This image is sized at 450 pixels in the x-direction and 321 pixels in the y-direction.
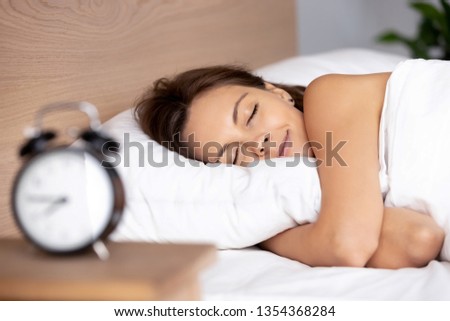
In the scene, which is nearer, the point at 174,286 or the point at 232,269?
the point at 174,286

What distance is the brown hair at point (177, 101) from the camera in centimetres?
164

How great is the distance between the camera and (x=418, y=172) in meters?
1.37

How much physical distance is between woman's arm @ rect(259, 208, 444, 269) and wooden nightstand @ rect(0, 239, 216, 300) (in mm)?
541

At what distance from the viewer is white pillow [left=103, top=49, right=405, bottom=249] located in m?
1.40

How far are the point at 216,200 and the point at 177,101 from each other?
332mm

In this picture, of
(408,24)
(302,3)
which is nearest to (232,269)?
(302,3)

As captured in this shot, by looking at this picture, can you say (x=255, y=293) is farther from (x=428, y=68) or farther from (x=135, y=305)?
(x=428, y=68)

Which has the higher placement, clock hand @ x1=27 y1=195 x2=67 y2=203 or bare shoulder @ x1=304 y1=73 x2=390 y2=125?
clock hand @ x1=27 y1=195 x2=67 y2=203

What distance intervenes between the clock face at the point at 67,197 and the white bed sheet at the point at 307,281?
0.35 m

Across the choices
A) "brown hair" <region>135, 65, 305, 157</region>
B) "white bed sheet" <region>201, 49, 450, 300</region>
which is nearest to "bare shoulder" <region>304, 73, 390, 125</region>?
"brown hair" <region>135, 65, 305, 157</region>

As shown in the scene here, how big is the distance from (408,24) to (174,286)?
10.5 feet

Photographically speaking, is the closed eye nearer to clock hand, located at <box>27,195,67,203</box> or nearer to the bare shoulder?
the bare shoulder

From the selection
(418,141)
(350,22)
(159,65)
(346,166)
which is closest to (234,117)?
(346,166)

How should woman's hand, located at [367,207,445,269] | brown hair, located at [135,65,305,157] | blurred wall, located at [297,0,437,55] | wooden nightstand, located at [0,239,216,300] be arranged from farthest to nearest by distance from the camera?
blurred wall, located at [297,0,437,55] → brown hair, located at [135,65,305,157] → woman's hand, located at [367,207,445,269] → wooden nightstand, located at [0,239,216,300]
